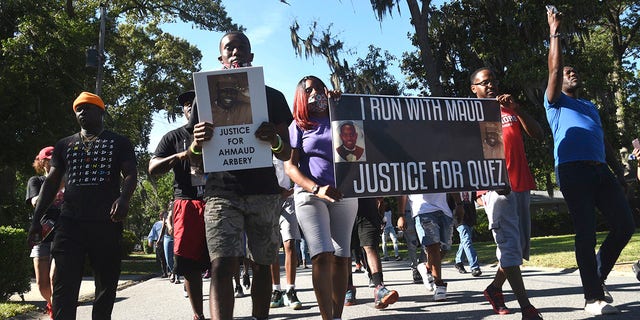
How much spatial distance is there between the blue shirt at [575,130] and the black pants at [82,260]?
3.55 m

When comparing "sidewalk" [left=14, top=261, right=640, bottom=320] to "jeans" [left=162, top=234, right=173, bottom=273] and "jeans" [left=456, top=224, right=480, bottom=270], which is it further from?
"jeans" [left=162, top=234, right=173, bottom=273]

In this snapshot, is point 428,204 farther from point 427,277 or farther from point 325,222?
point 325,222

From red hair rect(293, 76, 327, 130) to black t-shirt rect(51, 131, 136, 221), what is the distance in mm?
1265

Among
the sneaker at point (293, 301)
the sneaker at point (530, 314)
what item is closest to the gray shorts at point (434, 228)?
the sneaker at point (293, 301)

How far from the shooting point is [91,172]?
411 cm

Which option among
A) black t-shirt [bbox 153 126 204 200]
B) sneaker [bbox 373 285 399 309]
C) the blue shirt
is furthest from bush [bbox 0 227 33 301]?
the blue shirt

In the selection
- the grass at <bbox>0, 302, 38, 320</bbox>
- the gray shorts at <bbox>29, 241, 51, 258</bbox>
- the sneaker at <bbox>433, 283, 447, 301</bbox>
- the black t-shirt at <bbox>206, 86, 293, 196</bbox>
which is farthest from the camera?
the grass at <bbox>0, 302, 38, 320</bbox>

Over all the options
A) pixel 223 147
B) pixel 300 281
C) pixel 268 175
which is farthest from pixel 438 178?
pixel 300 281

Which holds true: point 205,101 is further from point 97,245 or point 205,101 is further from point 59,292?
point 59,292

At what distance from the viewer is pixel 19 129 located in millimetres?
19297

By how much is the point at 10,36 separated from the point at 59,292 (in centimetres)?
1901

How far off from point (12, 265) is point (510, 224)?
710 centimetres

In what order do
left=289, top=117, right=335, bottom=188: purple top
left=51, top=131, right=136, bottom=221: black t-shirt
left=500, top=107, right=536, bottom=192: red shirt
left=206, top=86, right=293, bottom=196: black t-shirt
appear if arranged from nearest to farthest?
left=206, top=86, right=293, bottom=196: black t-shirt, left=51, top=131, right=136, bottom=221: black t-shirt, left=289, top=117, right=335, bottom=188: purple top, left=500, top=107, right=536, bottom=192: red shirt

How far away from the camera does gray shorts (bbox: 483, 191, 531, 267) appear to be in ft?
15.0
